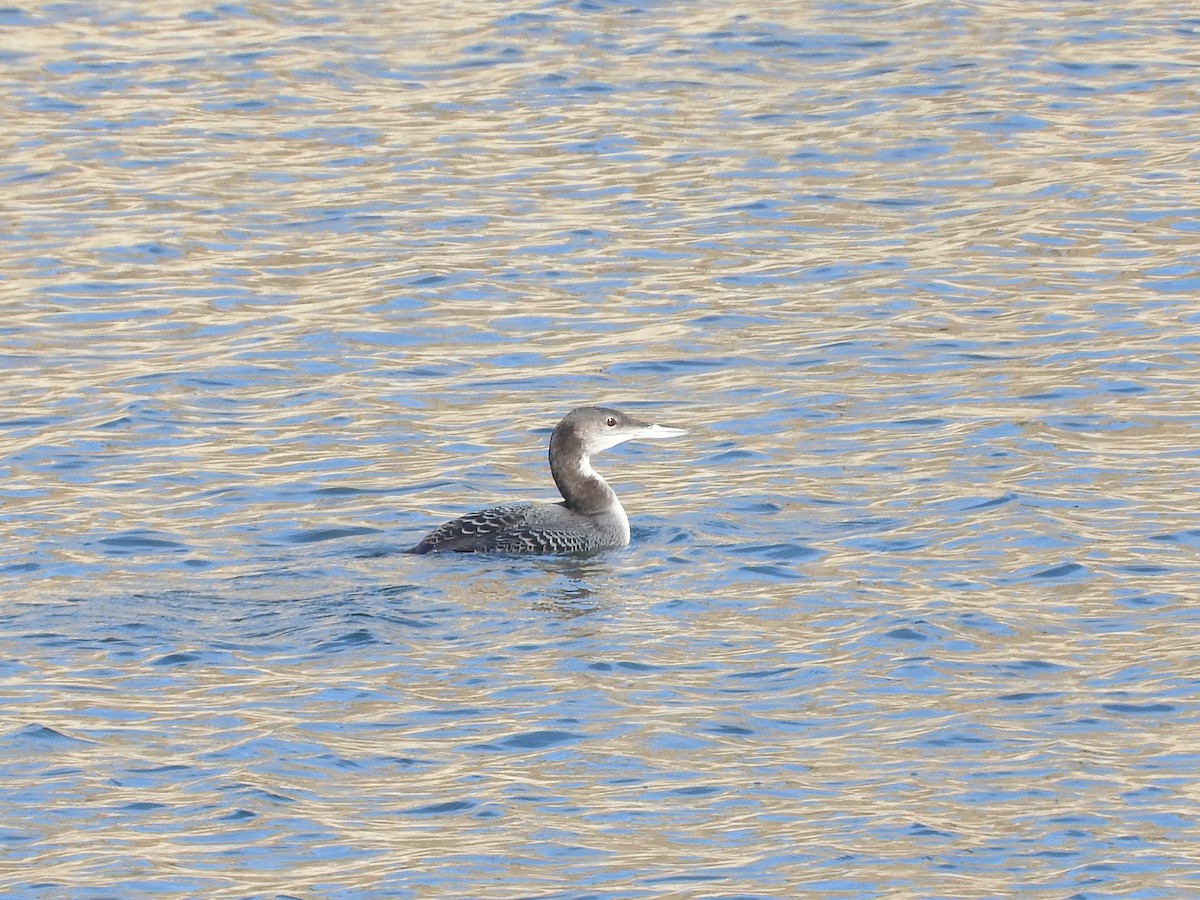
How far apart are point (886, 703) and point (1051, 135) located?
428 inches

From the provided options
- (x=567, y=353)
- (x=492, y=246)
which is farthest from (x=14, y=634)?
(x=492, y=246)

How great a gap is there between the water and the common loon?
7.3 inches

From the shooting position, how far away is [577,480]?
40.8 feet

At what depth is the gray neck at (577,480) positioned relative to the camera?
12.3m

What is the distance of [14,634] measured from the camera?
10414mm

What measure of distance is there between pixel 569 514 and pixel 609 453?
2281 millimetres

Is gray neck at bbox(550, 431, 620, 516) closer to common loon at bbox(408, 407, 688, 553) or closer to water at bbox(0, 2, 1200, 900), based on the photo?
common loon at bbox(408, 407, 688, 553)

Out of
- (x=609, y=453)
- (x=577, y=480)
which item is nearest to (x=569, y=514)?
(x=577, y=480)

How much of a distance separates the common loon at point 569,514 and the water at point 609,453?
0.61 ft

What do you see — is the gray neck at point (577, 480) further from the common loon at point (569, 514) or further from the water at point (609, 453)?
the water at point (609, 453)

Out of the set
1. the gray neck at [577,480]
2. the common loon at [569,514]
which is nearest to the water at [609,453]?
the common loon at [569,514]

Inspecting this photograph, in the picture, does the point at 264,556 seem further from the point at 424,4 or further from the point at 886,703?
the point at 424,4

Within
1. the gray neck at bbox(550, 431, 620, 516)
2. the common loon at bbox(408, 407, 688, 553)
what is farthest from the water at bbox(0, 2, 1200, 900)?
the gray neck at bbox(550, 431, 620, 516)

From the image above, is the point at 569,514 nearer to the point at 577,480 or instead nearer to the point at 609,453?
the point at 577,480
